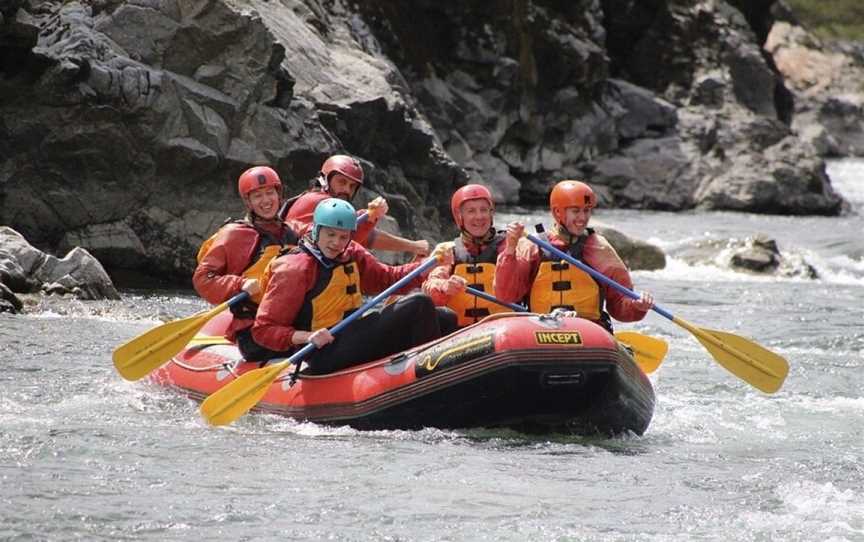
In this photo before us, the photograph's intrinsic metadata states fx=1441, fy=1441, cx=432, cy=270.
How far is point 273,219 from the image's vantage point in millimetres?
8922

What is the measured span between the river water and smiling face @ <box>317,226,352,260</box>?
3.21ft

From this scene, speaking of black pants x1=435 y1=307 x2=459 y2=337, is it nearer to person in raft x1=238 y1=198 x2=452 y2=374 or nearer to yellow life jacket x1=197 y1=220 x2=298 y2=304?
person in raft x1=238 y1=198 x2=452 y2=374

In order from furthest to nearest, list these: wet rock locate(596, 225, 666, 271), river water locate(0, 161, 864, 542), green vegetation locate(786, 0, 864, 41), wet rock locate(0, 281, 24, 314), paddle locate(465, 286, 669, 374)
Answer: green vegetation locate(786, 0, 864, 41), wet rock locate(596, 225, 666, 271), wet rock locate(0, 281, 24, 314), paddle locate(465, 286, 669, 374), river water locate(0, 161, 864, 542)

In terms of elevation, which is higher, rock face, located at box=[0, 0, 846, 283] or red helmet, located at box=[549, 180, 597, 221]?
red helmet, located at box=[549, 180, 597, 221]

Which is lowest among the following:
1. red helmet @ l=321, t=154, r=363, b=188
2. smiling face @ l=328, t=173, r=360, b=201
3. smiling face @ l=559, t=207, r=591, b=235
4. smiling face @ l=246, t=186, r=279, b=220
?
smiling face @ l=328, t=173, r=360, b=201

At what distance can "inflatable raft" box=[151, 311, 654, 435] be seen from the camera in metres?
7.51

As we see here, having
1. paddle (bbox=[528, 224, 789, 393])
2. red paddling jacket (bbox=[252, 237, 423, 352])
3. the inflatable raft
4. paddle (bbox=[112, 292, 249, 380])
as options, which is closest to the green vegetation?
paddle (bbox=[528, 224, 789, 393])

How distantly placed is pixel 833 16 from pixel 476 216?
71.7m

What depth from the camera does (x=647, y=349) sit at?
914cm

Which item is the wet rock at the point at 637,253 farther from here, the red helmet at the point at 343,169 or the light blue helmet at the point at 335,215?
the light blue helmet at the point at 335,215

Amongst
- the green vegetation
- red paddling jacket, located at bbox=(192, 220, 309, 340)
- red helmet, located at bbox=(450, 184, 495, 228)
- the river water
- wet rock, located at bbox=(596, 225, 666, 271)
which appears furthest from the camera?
the green vegetation

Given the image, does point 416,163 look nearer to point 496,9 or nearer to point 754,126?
point 496,9

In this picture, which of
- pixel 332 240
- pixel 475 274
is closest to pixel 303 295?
pixel 332 240

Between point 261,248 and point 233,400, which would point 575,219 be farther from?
point 233,400
